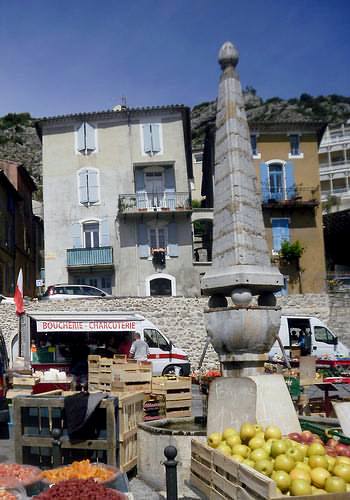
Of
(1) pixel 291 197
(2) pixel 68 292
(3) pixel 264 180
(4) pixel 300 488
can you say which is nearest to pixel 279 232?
(1) pixel 291 197

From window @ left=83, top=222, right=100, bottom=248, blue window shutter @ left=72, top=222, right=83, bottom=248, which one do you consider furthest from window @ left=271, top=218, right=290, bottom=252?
blue window shutter @ left=72, top=222, right=83, bottom=248

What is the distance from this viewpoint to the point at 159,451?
6.90 metres

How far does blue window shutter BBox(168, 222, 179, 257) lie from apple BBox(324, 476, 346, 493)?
27.0 m

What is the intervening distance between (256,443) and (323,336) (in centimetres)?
1705

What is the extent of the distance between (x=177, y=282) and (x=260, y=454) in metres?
26.2

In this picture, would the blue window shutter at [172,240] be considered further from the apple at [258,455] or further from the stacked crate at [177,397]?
the apple at [258,455]

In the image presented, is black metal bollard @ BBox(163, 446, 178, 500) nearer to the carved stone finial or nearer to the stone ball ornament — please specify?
the stone ball ornament

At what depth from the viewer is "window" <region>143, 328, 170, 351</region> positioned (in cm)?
1917

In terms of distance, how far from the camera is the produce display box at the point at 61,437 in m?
6.58

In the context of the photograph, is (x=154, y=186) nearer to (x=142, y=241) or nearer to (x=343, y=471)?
(x=142, y=241)

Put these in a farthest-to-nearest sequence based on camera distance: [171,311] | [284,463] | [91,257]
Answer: [91,257] < [171,311] < [284,463]

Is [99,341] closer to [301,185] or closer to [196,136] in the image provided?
[301,185]

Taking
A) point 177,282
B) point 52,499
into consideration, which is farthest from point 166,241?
point 52,499

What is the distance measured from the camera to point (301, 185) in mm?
33625
